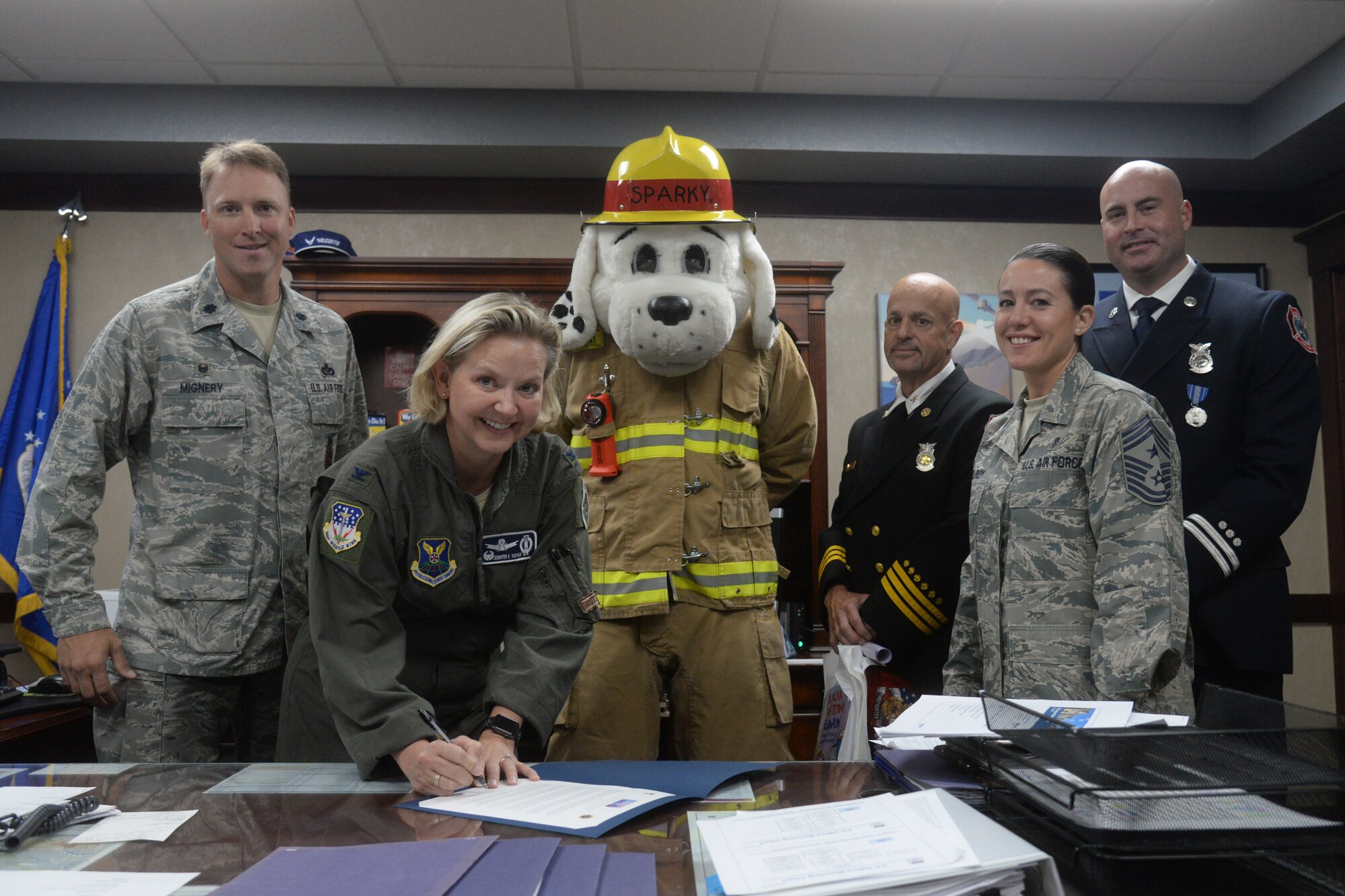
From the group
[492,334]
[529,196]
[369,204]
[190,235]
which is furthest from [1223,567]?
[190,235]

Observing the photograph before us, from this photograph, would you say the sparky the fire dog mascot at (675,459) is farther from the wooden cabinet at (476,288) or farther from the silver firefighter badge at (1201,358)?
the wooden cabinet at (476,288)

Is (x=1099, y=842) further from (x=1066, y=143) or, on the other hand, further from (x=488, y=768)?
(x=1066, y=143)

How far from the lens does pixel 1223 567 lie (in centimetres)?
192

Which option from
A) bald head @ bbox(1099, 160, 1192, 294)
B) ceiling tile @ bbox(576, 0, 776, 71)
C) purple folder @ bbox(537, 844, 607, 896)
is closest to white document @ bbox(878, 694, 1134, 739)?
purple folder @ bbox(537, 844, 607, 896)

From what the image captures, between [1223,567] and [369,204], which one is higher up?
[369,204]

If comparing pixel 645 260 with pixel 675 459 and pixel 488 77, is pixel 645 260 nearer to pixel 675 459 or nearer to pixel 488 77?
pixel 675 459

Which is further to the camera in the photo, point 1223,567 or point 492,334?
point 1223,567

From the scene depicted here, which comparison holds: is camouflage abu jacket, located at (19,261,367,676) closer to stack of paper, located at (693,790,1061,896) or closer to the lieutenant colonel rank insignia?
stack of paper, located at (693,790,1061,896)

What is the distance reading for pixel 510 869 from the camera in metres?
0.86

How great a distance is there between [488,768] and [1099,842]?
0.74 metres

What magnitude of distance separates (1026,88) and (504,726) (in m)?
3.29

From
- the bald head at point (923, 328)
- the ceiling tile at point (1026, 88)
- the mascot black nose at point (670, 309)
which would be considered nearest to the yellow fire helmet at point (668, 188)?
the mascot black nose at point (670, 309)

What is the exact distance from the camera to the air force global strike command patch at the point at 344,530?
1.39 meters

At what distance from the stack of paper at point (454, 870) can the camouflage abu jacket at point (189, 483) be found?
1097 mm
